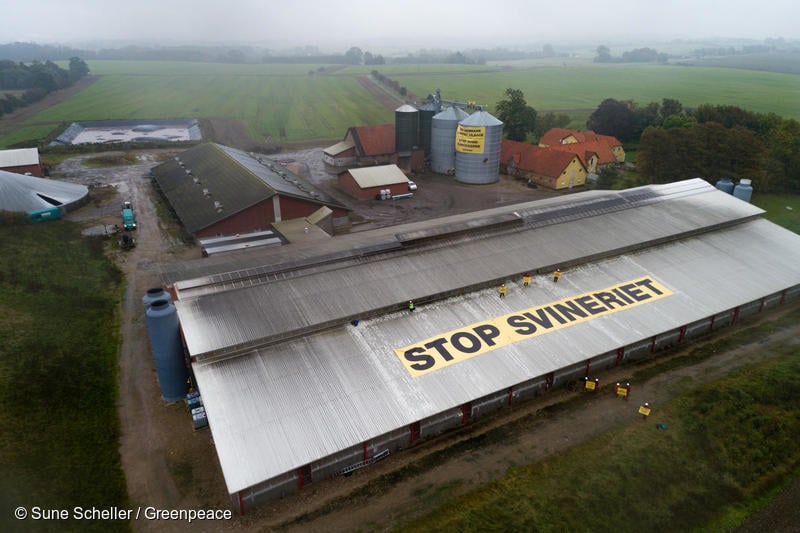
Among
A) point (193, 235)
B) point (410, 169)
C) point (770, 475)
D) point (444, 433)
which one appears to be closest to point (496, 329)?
point (444, 433)

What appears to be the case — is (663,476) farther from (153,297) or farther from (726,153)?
(726,153)

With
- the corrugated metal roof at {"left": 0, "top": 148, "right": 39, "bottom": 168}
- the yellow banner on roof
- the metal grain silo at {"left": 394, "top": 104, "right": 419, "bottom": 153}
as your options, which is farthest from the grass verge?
the corrugated metal roof at {"left": 0, "top": 148, "right": 39, "bottom": 168}

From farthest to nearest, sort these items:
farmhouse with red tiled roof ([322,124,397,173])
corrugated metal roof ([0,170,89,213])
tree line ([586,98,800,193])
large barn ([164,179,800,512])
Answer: farmhouse with red tiled roof ([322,124,397,173]), tree line ([586,98,800,193]), corrugated metal roof ([0,170,89,213]), large barn ([164,179,800,512])

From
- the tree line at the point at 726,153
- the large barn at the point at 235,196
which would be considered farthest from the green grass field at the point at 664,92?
the large barn at the point at 235,196

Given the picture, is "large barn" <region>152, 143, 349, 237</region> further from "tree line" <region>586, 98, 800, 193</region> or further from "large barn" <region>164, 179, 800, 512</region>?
"tree line" <region>586, 98, 800, 193</region>

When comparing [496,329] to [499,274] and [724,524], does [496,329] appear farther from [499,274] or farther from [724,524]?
[724,524]

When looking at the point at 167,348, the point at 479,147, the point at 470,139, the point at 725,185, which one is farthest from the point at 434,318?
the point at 470,139
